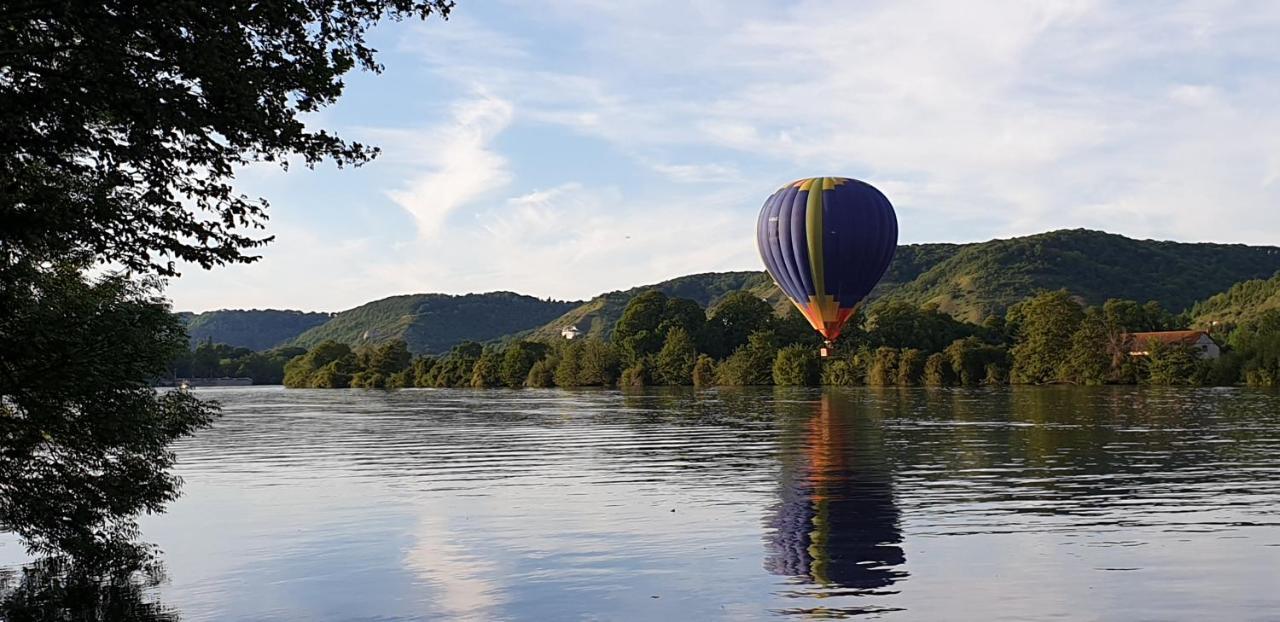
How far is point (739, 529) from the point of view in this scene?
24.5 metres

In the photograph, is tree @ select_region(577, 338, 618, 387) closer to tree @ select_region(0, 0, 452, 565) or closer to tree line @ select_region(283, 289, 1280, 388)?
tree line @ select_region(283, 289, 1280, 388)

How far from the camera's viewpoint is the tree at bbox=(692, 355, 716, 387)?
169 metres

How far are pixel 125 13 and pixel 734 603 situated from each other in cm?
1039

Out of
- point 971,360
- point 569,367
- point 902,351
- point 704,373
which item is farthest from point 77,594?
point 569,367

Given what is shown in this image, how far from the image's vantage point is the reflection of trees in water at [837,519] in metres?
19.6

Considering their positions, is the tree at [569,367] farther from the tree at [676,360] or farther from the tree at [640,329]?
the tree at [676,360]

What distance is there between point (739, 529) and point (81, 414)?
467 inches

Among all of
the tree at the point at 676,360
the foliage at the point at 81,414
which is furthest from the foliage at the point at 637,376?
the foliage at the point at 81,414

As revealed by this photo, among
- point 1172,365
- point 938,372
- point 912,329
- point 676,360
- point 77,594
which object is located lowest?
point 77,594

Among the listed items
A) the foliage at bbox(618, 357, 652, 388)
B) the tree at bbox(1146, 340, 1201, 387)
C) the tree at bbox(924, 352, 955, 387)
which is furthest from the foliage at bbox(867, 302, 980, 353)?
the tree at bbox(1146, 340, 1201, 387)

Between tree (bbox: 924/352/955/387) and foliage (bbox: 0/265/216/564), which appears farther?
tree (bbox: 924/352/955/387)

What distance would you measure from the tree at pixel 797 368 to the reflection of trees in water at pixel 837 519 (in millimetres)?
108984

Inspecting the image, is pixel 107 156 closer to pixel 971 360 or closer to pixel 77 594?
pixel 77 594

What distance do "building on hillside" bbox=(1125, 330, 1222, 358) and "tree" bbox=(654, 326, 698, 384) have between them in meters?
57.6
